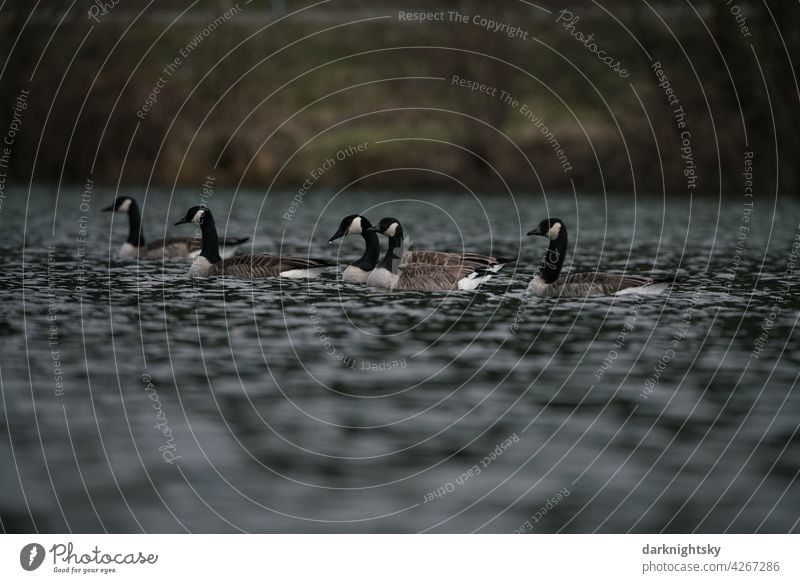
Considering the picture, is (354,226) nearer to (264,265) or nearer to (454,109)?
(264,265)

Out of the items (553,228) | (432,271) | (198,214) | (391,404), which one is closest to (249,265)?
(198,214)

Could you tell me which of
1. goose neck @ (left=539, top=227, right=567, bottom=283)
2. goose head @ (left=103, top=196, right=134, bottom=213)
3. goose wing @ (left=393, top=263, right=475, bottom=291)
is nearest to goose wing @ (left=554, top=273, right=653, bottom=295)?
goose neck @ (left=539, top=227, right=567, bottom=283)

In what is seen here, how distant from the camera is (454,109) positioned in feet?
202

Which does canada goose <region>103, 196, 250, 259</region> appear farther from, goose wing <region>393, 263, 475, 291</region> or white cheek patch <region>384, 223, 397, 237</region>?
goose wing <region>393, 263, 475, 291</region>

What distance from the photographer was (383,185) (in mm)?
→ 57156

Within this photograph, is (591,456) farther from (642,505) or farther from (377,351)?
(377,351)

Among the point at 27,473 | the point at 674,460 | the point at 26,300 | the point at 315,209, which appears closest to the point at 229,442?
the point at 27,473

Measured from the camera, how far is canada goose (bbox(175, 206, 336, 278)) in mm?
24281

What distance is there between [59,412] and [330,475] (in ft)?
12.5

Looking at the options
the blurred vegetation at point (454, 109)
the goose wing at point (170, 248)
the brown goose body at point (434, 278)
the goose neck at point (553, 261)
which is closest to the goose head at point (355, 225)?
the brown goose body at point (434, 278)
